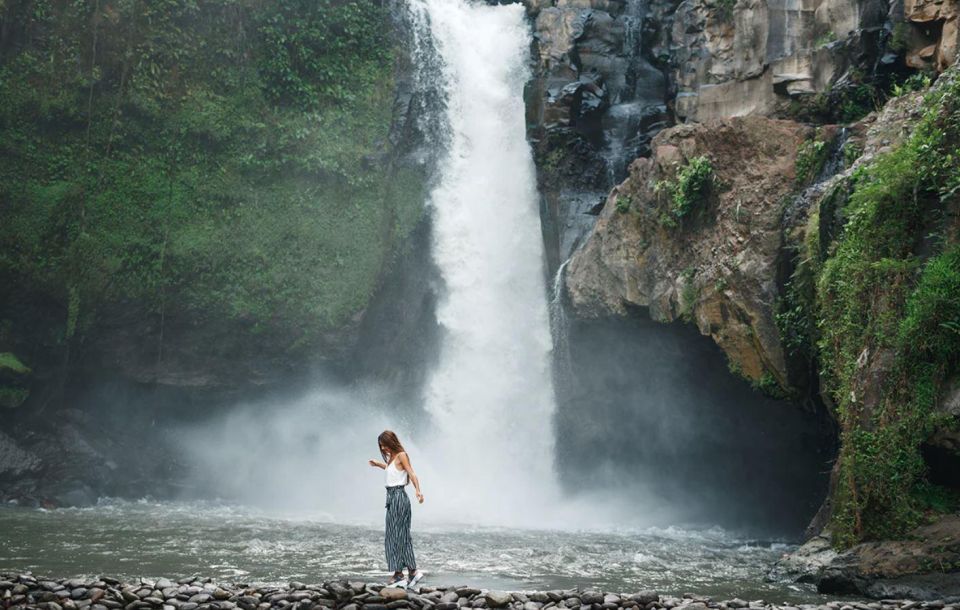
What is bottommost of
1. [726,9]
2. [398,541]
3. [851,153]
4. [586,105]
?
[398,541]

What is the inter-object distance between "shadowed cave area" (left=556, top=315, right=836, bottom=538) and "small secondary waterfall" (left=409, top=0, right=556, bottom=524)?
1.07 metres

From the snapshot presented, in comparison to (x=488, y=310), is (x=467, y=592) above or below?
below

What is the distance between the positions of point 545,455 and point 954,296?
13.1 meters

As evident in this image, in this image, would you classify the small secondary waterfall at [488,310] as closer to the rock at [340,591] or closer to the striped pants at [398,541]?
the striped pants at [398,541]

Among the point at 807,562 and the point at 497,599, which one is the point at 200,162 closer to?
the point at 807,562

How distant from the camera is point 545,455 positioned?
21953mm

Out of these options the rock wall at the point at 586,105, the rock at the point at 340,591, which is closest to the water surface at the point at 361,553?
the rock at the point at 340,591

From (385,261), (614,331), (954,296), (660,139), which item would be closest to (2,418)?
(385,261)

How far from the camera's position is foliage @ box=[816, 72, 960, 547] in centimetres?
1009

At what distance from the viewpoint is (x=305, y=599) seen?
7.48m

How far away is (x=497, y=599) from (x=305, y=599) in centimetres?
162

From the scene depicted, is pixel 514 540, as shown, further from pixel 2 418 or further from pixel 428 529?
pixel 2 418

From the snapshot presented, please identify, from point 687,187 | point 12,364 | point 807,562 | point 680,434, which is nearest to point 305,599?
point 807,562

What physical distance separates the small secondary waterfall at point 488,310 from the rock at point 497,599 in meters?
11.8
